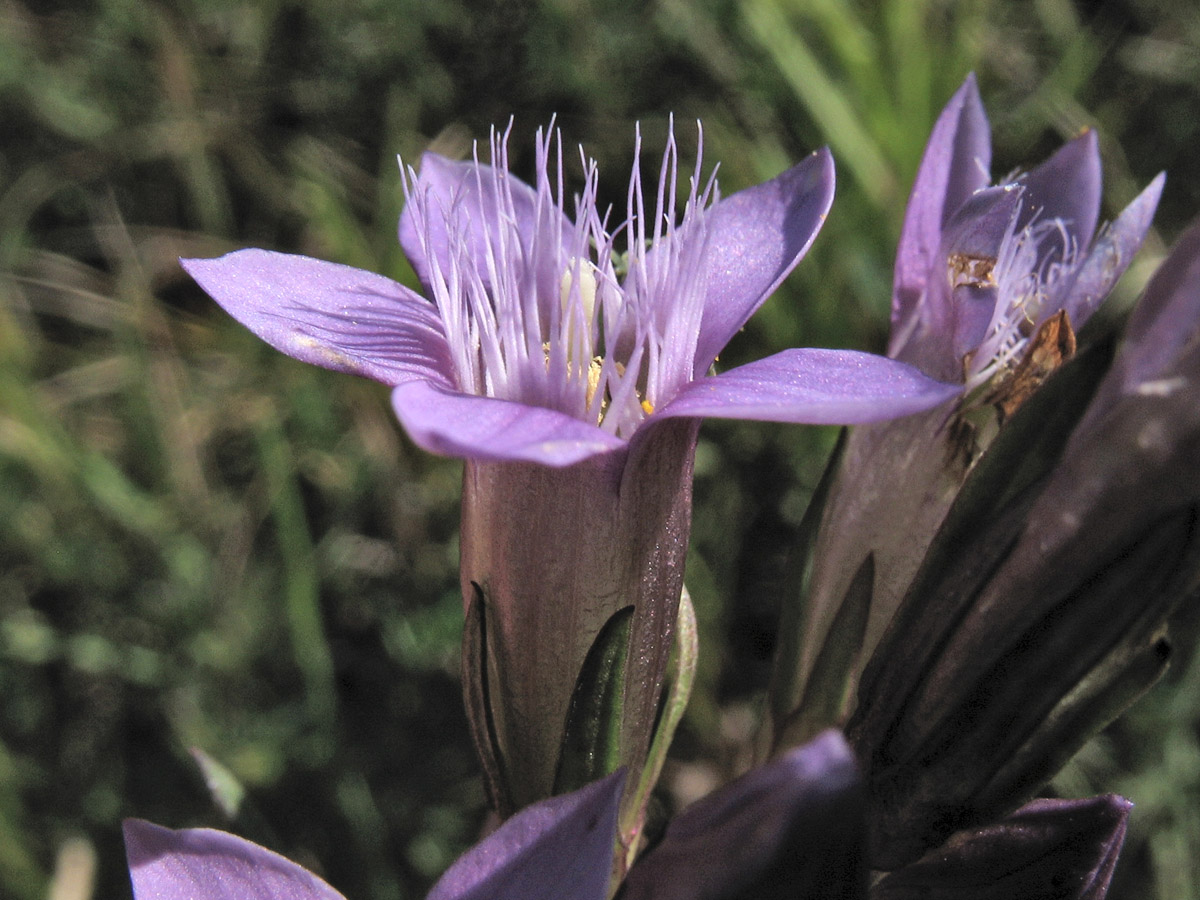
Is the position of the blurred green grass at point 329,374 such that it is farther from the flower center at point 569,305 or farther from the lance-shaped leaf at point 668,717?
the flower center at point 569,305

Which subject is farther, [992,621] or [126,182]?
[126,182]

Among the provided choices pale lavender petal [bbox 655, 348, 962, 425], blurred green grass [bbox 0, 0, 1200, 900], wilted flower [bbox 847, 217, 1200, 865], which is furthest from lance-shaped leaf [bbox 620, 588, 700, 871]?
blurred green grass [bbox 0, 0, 1200, 900]

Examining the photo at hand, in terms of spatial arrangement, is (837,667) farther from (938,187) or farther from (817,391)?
(938,187)

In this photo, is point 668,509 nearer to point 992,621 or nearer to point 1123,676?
point 992,621

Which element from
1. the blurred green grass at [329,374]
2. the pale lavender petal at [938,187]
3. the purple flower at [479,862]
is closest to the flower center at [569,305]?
the pale lavender petal at [938,187]

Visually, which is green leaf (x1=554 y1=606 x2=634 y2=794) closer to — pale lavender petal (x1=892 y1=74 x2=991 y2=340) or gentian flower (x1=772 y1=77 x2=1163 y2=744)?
gentian flower (x1=772 y1=77 x2=1163 y2=744)

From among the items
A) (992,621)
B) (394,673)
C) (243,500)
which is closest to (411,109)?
(243,500)
